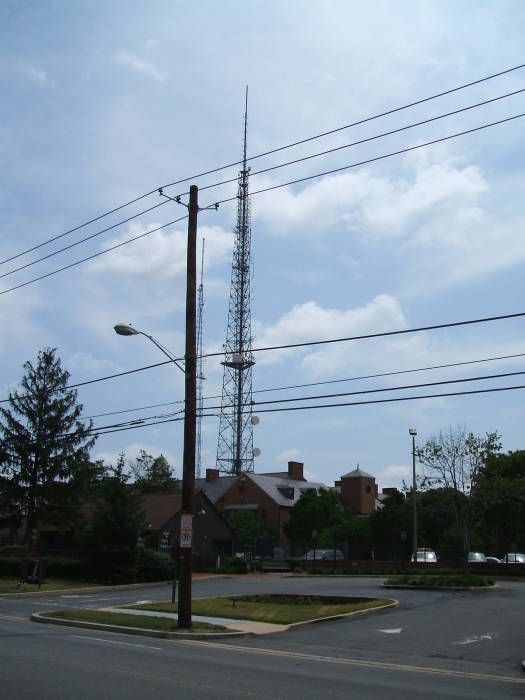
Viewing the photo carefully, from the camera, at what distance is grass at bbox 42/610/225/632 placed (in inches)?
768

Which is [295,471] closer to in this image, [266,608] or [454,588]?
[454,588]

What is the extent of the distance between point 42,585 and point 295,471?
55.6 m

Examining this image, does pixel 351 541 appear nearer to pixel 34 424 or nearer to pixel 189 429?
pixel 34 424

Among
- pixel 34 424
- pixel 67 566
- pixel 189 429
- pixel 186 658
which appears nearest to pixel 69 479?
pixel 34 424

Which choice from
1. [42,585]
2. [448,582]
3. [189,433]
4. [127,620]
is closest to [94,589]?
[42,585]

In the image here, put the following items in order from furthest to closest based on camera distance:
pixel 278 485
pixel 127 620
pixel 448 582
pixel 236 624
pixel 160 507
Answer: pixel 278 485
pixel 160 507
pixel 448 582
pixel 127 620
pixel 236 624

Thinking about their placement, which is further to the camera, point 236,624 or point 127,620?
point 127,620

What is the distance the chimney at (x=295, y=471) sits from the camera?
89062mm

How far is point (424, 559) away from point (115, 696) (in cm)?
4128

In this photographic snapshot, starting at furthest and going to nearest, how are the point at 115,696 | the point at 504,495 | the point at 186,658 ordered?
the point at 504,495 → the point at 186,658 → the point at 115,696

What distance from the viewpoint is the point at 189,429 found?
67.1ft

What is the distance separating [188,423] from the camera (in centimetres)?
2053

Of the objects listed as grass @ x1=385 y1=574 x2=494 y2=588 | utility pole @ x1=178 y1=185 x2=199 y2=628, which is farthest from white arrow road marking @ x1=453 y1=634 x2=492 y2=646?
grass @ x1=385 y1=574 x2=494 y2=588

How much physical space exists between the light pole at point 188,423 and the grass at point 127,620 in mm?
477
